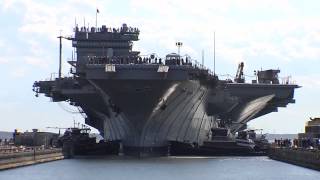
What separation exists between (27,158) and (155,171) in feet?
38.9

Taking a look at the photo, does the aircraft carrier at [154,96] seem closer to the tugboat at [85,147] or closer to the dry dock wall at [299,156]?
the tugboat at [85,147]

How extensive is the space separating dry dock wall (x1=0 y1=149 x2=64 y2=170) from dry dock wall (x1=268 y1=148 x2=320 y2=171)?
18.6 meters

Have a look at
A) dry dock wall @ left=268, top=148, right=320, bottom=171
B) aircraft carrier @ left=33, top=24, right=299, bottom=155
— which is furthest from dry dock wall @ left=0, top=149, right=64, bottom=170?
dry dock wall @ left=268, top=148, right=320, bottom=171

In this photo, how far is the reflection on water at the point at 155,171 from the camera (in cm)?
4425

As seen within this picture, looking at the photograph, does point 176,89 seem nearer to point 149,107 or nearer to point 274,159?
point 149,107

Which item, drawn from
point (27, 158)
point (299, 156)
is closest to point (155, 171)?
point (27, 158)

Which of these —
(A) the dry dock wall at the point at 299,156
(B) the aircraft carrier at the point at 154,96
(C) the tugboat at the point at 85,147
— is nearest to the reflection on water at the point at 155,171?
(A) the dry dock wall at the point at 299,156

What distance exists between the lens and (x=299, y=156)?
59594 millimetres

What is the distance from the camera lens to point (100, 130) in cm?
8500

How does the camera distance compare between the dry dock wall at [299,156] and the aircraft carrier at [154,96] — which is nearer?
the dry dock wall at [299,156]

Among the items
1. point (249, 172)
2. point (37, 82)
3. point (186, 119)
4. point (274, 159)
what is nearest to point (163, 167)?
point (249, 172)

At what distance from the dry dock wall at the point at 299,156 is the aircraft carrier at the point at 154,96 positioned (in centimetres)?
658

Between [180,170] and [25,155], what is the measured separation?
12198 millimetres

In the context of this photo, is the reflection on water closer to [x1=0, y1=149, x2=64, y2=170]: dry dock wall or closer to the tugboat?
[x1=0, y1=149, x2=64, y2=170]: dry dock wall
